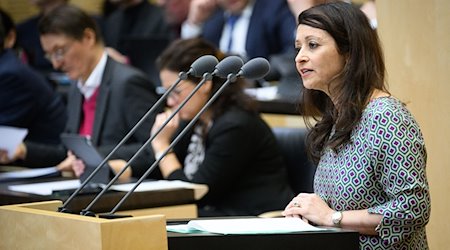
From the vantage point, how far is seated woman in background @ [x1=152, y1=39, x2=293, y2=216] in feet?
14.9

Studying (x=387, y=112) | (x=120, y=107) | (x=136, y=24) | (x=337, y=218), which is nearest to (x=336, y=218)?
(x=337, y=218)

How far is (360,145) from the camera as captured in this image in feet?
9.05

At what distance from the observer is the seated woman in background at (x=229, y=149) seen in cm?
455

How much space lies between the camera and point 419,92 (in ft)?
11.2

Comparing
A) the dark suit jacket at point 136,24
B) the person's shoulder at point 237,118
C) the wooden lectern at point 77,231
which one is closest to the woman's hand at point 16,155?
the person's shoulder at point 237,118

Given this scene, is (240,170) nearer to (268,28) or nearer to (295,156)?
(295,156)

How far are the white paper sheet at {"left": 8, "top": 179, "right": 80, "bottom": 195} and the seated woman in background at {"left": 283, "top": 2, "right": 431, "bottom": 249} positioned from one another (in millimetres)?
1549

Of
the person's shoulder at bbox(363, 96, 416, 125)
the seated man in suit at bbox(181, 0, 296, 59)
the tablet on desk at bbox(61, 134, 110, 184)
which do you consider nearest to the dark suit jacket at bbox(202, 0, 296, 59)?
the seated man in suit at bbox(181, 0, 296, 59)

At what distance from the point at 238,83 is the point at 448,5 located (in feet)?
5.01

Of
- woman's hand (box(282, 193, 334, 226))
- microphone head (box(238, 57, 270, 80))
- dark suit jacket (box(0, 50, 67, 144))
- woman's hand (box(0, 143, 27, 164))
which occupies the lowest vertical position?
woman's hand (box(282, 193, 334, 226))

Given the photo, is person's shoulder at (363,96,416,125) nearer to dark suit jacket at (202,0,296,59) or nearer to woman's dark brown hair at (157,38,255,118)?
woman's dark brown hair at (157,38,255,118)

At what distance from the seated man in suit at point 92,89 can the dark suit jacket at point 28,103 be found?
1.12ft

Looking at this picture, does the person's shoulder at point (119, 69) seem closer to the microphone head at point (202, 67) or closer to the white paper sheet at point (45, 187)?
the white paper sheet at point (45, 187)

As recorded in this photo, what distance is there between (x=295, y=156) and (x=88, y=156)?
0.95m
